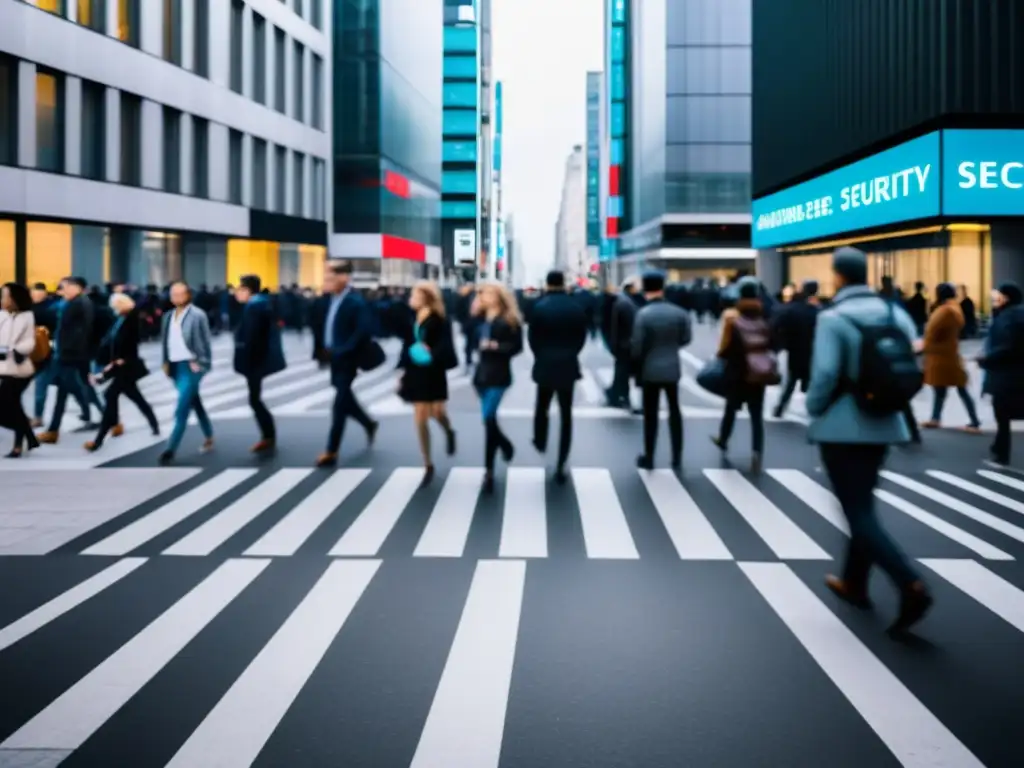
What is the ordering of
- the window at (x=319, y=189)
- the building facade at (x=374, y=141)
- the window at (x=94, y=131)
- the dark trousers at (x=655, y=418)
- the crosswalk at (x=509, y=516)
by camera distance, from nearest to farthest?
the crosswalk at (x=509, y=516) < the dark trousers at (x=655, y=418) < the window at (x=94, y=131) < the window at (x=319, y=189) < the building facade at (x=374, y=141)

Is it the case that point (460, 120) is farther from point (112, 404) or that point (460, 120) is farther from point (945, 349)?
point (112, 404)

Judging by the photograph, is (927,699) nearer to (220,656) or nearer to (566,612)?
(566,612)

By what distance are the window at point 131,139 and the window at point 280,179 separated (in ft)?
49.2

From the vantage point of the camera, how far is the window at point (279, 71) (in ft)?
186

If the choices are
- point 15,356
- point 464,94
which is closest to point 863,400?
point 15,356

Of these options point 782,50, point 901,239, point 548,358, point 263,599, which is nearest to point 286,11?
point 782,50

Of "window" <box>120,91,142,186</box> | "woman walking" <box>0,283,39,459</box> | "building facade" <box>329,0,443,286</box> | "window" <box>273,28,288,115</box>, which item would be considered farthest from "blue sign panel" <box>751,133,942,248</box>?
"woman walking" <box>0,283,39,459</box>

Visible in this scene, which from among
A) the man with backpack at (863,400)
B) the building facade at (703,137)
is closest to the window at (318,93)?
the building facade at (703,137)

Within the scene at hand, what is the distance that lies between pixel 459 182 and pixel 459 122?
6.01 metres

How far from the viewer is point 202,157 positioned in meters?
47.2

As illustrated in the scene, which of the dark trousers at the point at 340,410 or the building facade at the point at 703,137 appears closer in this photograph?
the dark trousers at the point at 340,410

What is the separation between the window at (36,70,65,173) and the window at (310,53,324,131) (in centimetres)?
2722

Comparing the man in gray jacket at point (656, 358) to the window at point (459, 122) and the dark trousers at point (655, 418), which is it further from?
the window at point (459, 122)

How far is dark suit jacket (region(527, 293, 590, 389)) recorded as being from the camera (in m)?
11.6
